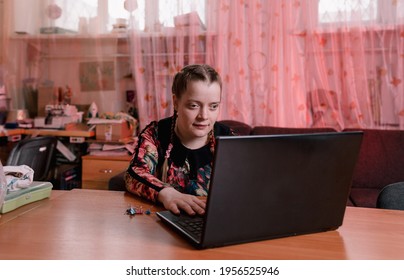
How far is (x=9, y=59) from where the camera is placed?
3398mm

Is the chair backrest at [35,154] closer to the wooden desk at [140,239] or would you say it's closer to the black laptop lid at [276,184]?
the wooden desk at [140,239]

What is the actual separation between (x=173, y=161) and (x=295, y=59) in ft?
5.75

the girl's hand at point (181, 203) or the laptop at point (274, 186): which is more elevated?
the laptop at point (274, 186)

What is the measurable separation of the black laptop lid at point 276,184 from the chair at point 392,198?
46 centimetres

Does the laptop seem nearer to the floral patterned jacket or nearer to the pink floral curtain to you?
the floral patterned jacket

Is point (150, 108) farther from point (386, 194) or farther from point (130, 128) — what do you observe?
point (386, 194)

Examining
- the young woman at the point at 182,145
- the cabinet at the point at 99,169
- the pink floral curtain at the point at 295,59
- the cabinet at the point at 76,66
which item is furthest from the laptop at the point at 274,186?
the cabinet at the point at 76,66

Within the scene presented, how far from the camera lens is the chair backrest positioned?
2146 mm

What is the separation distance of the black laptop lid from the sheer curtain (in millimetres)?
2064

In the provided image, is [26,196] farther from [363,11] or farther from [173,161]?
[363,11]

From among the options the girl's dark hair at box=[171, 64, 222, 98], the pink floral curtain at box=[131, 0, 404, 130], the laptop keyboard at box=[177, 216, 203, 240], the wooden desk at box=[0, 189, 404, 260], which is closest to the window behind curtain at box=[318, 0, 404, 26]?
the pink floral curtain at box=[131, 0, 404, 130]

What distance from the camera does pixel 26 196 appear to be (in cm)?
119

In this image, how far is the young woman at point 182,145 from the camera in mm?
1311
